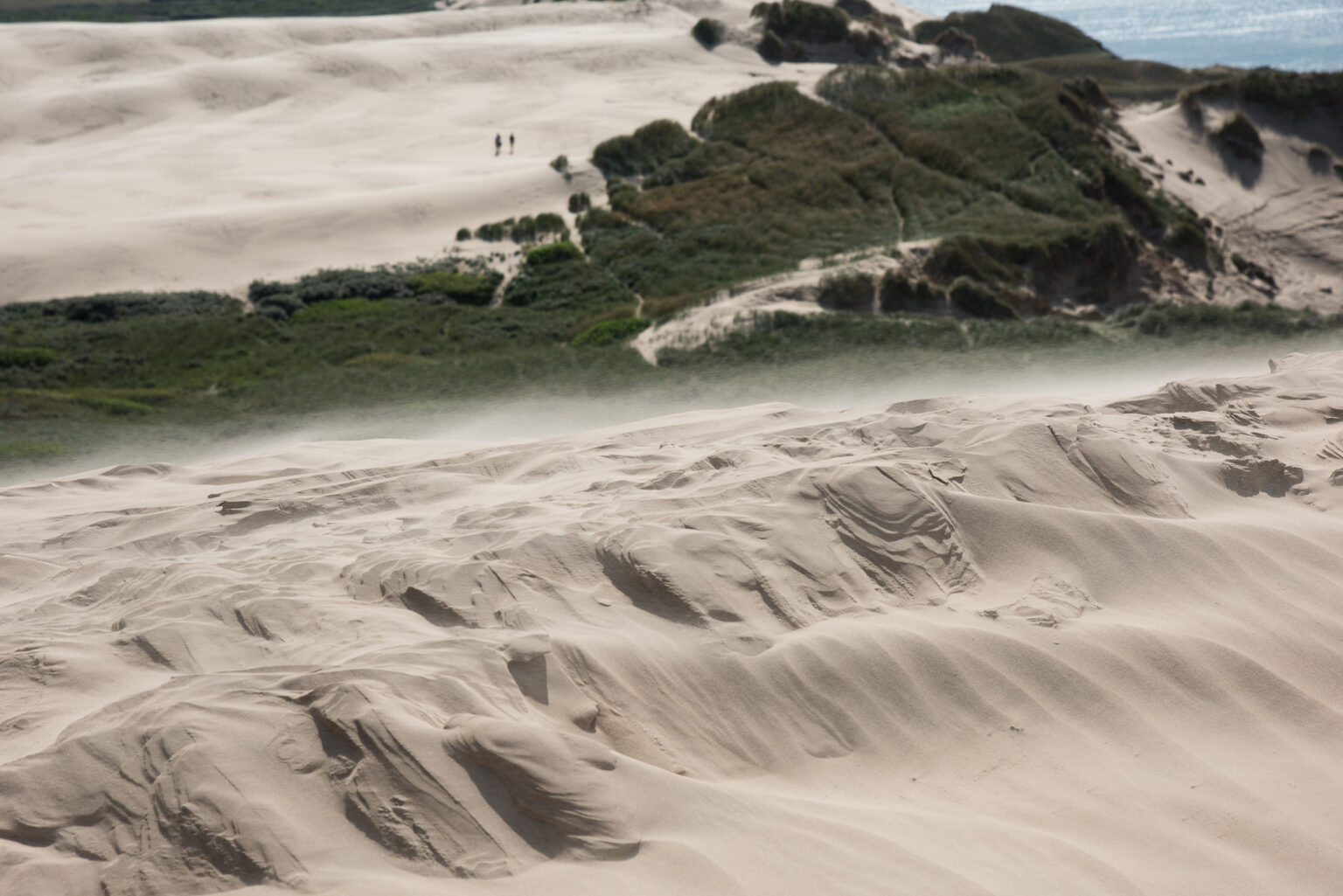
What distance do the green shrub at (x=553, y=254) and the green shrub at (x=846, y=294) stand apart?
8.28 meters

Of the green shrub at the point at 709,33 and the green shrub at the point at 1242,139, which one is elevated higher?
the green shrub at the point at 709,33

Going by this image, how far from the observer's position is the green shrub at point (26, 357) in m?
17.7

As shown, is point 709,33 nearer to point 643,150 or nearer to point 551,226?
point 643,150

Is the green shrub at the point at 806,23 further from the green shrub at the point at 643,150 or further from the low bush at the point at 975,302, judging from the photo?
the low bush at the point at 975,302

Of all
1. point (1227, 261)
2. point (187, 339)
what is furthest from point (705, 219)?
point (1227, 261)

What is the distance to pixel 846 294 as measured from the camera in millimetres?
18250

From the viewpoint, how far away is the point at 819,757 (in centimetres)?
416

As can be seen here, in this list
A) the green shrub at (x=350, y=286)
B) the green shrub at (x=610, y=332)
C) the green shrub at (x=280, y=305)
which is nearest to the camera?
the green shrub at (x=610, y=332)

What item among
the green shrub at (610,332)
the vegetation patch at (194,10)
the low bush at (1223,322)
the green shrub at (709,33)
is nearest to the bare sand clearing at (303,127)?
the green shrub at (709,33)

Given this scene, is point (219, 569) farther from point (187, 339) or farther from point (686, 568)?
point (187, 339)

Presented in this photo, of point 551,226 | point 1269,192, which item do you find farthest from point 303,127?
point 1269,192

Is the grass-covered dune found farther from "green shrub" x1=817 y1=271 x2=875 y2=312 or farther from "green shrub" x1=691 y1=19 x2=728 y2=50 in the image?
"green shrub" x1=691 y1=19 x2=728 y2=50

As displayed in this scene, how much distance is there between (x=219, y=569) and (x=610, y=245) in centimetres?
2037

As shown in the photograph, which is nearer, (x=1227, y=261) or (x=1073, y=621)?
(x=1073, y=621)
